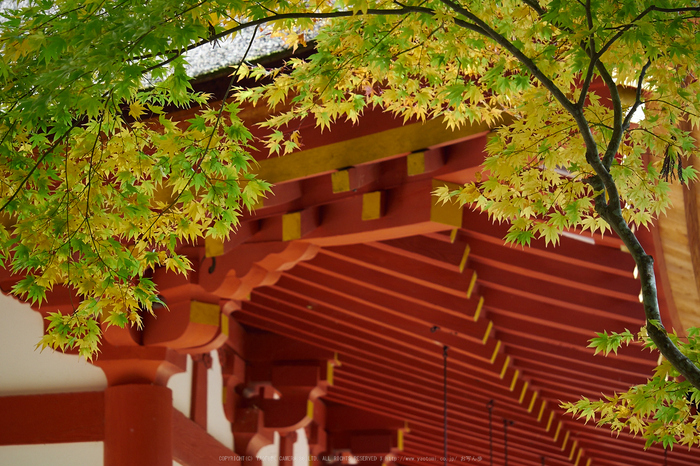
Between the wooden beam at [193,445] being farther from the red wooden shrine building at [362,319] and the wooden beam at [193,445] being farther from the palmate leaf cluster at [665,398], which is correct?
the palmate leaf cluster at [665,398]

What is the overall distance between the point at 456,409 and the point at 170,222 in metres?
4.33

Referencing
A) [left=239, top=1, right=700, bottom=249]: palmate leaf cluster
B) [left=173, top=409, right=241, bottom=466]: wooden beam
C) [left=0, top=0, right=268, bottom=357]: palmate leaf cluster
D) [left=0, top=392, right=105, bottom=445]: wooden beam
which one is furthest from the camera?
[left=173, top=409, right=241, bottom=466]: wooden beam

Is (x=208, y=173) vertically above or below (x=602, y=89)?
below

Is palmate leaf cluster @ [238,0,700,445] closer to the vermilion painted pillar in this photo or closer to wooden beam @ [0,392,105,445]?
the vermilion painted pillar

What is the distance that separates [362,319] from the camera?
5023mm

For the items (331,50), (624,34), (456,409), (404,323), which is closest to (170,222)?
(331,50)

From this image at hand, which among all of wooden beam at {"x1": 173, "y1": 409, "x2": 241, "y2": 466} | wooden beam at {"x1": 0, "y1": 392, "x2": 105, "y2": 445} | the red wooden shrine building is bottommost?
wooden beam at {"x1": 173, "y1": 409, "x2": 241, "y2": 466}

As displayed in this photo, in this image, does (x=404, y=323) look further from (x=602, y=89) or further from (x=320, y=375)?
(x=602, y=89)

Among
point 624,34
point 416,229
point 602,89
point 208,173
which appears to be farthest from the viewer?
point 416,229

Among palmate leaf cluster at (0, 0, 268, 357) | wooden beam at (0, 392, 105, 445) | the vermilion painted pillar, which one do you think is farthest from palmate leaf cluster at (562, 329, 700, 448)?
wooden beam at (0, 392, 105, 445)

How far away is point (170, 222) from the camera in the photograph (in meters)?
2.38

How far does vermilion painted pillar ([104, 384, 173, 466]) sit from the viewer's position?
4.01 m

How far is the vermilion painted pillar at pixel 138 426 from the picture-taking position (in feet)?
13.2

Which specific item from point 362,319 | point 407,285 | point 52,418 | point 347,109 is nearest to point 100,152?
point 347,109
